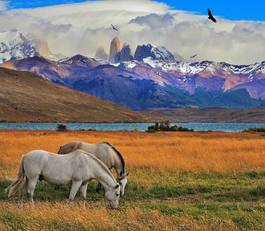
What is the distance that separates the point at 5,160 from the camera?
2906cm

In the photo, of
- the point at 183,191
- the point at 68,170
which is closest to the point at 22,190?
the point at 68,170

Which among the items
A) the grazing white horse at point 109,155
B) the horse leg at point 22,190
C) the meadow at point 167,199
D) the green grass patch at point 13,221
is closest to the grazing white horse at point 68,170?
the horse leg at point 22,190

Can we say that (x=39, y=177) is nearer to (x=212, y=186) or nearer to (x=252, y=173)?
(x=212, y=186)

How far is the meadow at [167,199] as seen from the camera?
1334 centimetres

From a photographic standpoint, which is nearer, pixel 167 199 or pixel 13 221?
pixel 13 221

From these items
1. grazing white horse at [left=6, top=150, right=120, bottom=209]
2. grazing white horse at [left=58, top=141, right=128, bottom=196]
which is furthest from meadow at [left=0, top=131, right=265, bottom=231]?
grazing white horse at [left=58, top=141, right=128, bottom=196]

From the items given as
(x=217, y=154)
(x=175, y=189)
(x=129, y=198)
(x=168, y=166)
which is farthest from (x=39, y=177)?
(x=217, y=154)

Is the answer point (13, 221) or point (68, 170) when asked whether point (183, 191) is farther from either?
point (13, 221)

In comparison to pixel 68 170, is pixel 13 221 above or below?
above

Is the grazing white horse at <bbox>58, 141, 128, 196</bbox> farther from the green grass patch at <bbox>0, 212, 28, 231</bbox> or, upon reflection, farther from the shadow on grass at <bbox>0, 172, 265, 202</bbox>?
the green grass patch at <bbox>0, 212, 28, 231</bbox>

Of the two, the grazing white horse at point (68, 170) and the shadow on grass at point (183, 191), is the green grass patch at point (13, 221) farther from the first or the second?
the shadow on grass at point (183, 191)

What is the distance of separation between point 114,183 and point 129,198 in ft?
10.7

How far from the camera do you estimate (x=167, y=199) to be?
65.0 ft

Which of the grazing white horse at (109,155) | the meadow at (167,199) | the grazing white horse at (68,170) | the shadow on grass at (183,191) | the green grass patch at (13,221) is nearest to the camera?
the green grass patch at (13,221)
